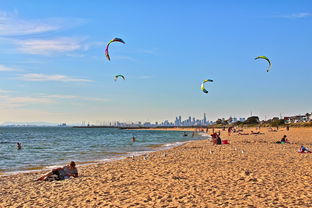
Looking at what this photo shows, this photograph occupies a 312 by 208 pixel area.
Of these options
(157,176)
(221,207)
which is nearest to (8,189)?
(157,176)

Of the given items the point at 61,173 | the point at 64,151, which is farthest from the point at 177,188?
the point at 64,151

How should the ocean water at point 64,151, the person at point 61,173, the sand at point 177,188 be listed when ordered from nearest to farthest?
the sand at point 177,188 → the person at point 61,173 → the ocean water at point 64,151

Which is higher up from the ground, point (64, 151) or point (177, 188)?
point (177, 188)

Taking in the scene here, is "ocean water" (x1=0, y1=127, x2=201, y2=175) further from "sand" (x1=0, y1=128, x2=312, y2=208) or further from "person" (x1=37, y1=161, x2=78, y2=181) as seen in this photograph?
"sand" (x1=0, y1=128, x2=312, y2=208)

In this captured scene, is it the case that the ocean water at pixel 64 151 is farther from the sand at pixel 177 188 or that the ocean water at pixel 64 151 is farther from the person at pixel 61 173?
the sand at pixel 177 188

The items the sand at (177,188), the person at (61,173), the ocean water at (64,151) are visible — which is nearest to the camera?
the sand at (177,188)

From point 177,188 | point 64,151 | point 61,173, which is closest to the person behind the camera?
point 177,188

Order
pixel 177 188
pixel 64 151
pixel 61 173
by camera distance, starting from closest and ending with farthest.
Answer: pixel 177 188
pixel 61 173
pixel 64 151

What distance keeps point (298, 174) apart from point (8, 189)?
976 centimetres

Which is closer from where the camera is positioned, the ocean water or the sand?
the sand

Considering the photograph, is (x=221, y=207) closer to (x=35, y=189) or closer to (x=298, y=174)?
(x=298, y=174)

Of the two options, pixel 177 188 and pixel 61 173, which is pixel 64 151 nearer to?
pixel 61 173

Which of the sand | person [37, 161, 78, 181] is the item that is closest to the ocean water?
person [37, 161, 78, 181]

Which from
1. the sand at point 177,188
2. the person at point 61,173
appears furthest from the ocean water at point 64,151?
the sand at point 177,188
